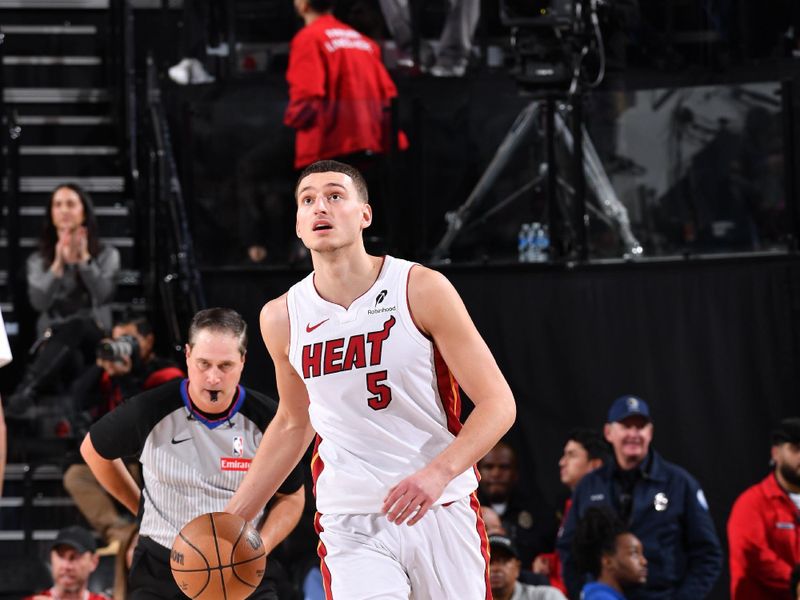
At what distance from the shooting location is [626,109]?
11312 mm

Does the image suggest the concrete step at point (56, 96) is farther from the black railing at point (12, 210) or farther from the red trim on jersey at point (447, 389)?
the red trim on jersey at point (447, 389)

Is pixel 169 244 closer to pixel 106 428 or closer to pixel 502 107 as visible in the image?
pixel 502 107

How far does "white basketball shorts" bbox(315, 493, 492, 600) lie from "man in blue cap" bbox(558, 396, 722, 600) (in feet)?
12.4

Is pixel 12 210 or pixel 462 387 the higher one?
pixel 12 210

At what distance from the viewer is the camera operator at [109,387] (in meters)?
9.91

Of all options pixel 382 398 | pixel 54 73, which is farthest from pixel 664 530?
pixel 54 73

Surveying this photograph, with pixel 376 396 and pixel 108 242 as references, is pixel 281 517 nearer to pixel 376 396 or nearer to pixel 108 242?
pixel 376 396

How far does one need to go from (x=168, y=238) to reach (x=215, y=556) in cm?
604

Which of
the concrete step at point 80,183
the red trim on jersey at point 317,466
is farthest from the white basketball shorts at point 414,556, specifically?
the concrete step at point 80,183

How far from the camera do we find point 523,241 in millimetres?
11289

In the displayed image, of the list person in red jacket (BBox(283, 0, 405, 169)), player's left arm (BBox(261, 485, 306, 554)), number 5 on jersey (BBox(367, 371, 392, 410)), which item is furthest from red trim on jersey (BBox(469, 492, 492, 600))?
person in red jacket (BBox(283, 0, 405, 169))

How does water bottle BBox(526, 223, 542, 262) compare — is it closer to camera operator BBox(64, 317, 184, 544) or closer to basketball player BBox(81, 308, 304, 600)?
camera operator BBox(64, 317, 184, 544)

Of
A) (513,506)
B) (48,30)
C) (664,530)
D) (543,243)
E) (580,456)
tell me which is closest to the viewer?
(664,530)

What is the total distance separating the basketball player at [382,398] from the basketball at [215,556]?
332 mm
